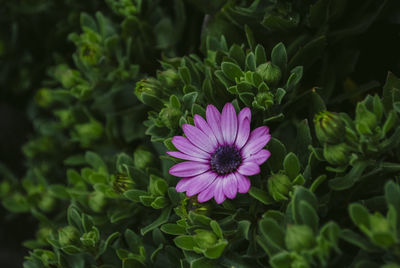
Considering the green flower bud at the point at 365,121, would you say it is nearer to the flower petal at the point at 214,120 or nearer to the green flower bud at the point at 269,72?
the green flower bud at the point at 269,72

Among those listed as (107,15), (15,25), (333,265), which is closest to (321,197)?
(333,265)

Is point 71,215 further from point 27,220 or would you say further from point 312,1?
point 312,1

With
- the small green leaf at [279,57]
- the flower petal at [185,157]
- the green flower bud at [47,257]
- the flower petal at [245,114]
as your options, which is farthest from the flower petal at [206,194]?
the green flower bud at [47,257]

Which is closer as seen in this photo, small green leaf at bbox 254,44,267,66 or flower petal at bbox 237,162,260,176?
flower petal at bbox 237,162,260,176

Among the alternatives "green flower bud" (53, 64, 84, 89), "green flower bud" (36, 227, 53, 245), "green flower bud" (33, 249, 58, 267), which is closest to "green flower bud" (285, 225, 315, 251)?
"green flower bud" (33, 249, 58, 267)

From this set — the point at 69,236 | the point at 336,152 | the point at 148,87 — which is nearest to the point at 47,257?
the point at 69,236

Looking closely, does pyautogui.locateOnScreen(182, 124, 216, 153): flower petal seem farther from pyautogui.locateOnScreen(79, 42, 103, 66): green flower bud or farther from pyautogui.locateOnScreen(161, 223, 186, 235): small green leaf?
pyautogui.locateOnScreen(79, 42, 103, 66): green flower bud
